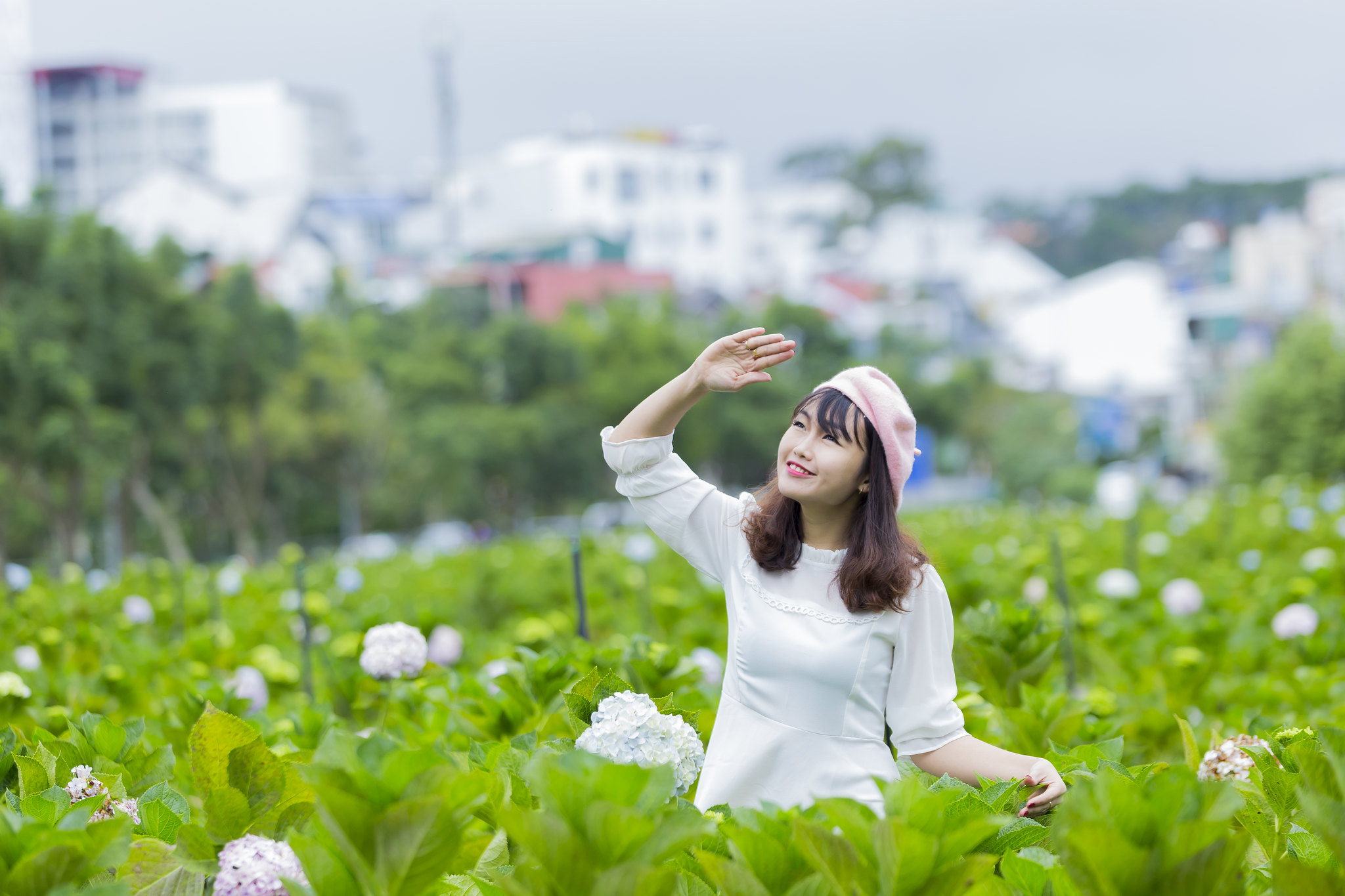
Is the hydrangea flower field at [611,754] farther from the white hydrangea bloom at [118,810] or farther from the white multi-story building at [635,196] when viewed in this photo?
the white multi-story building at [635,196]

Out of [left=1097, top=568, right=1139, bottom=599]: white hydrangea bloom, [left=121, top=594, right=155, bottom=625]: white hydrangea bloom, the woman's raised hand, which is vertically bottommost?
[left=121, top=594, right=155, bottom=625]: white hydrangea bloom

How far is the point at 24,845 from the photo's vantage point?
1.31m

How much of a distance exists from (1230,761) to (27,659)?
11.1 feet

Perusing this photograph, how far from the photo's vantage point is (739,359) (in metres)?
2.09

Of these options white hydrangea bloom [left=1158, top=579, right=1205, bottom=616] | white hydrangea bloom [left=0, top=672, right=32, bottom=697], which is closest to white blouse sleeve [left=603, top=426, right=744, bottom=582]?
white hydrangea bloom [left=0, top=672, right=32, bottom=697]

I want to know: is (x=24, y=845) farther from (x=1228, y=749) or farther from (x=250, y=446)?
(x=250, y=446)

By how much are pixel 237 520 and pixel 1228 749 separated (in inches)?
1051

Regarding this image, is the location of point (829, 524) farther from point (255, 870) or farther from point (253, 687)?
point (253, 687)

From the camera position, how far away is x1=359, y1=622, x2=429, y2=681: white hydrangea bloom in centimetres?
283

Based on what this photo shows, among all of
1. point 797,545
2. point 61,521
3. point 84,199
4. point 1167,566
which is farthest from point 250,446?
point 84,199

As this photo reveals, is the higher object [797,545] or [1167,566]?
[797,545]

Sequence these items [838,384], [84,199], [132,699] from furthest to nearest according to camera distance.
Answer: [84,199] → [132,699] → [838,384]

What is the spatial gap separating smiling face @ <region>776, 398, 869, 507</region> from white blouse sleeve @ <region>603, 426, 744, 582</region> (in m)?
0.18

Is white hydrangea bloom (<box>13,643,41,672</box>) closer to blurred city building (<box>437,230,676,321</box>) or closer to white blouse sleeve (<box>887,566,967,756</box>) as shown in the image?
white blouse sleeve (<box>887,566,967,756</box>)
